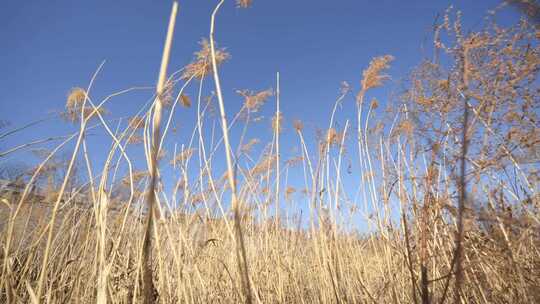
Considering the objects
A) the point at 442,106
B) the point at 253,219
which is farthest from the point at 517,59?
the point at 253,219

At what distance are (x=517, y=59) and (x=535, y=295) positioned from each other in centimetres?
106

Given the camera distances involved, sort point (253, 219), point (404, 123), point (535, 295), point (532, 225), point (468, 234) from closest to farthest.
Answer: point (532, 225) < point (535, 295) < point (468, 234) < point (404, 123) < point (253, 219)

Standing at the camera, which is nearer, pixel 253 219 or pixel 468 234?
pixel 468 234

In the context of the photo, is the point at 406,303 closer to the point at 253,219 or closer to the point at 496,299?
the point at 496,299

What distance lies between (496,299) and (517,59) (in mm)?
1168

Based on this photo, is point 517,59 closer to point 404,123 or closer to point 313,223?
point 404,123

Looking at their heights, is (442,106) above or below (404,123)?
below

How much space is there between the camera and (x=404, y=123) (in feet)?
6.08

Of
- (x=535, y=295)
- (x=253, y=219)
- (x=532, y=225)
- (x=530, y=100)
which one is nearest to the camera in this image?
(x=532, y=225)

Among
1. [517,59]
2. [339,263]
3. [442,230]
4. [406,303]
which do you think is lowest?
[406,303]

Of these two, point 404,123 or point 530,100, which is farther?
point 404,123

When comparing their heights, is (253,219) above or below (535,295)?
above

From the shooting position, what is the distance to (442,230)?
1604mm

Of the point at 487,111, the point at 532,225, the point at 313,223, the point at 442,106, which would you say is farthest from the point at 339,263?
the point at 487,111
